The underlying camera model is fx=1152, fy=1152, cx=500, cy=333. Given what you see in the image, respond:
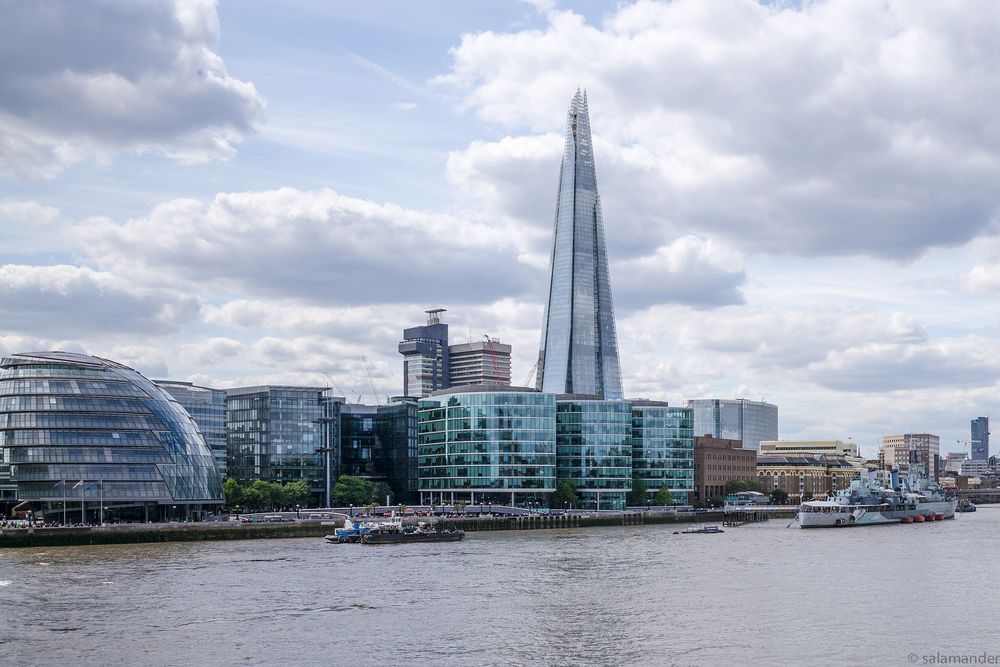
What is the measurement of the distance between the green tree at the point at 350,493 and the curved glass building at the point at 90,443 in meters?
44.8

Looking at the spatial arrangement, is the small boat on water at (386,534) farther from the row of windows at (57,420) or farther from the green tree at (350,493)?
the green tree at (350,493)

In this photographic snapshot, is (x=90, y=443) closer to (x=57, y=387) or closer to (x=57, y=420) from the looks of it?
(x=57, y=420)

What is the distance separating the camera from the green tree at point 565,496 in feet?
634

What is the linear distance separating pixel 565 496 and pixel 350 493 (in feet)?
118

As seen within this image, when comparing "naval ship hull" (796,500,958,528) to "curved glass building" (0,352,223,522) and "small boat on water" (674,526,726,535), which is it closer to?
"small boat on water" (674,526,726,535)

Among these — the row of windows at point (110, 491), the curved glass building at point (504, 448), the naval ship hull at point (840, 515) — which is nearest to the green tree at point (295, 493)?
the curved glass building at point (504, 448)

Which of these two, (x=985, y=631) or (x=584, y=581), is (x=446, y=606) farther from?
(x=985, y=631)

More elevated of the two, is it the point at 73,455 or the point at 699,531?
the point at 73,455

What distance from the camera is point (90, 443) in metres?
136

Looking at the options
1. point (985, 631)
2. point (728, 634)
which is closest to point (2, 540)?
point (728, 634)

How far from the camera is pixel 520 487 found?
634 ft

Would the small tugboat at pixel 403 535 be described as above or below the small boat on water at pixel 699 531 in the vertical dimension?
above

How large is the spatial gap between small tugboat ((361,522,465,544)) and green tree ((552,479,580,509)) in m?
60.9

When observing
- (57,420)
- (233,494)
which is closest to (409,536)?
(57,420)
